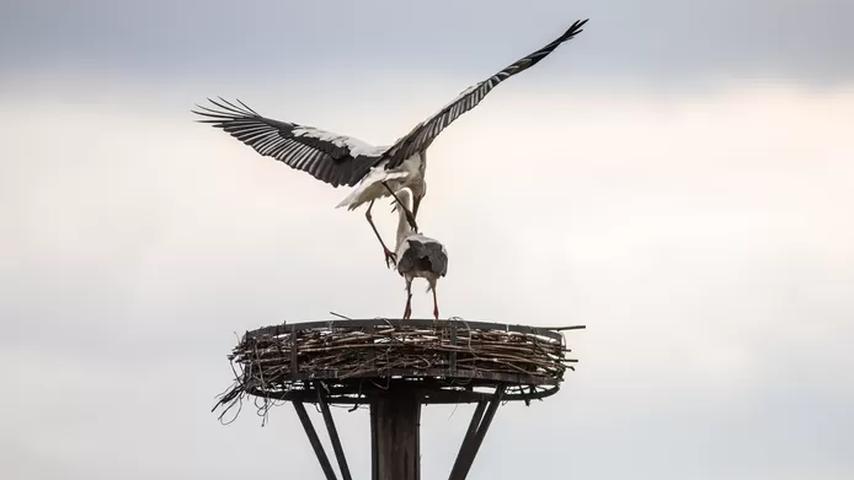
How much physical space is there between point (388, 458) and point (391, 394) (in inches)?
24.1

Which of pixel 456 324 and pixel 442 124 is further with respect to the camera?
pixel 442 124

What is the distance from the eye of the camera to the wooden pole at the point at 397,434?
1778 cm

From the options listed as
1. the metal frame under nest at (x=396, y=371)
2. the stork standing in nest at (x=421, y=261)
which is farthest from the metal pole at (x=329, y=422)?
the stork standing in nest at (x=421, y=261)

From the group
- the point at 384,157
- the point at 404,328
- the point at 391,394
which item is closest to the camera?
the point at 404,328

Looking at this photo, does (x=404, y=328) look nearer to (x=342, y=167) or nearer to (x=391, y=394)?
(x=391, y=394)

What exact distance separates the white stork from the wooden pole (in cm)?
196

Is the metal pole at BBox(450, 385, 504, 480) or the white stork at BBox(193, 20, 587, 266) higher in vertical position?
the white stork at BBox(193, 20, 587, 266)

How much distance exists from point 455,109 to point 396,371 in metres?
2.82

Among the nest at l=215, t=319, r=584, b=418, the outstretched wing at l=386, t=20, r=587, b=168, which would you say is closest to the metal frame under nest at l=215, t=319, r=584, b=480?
the nest at l=215, t=319, r=584, b=418

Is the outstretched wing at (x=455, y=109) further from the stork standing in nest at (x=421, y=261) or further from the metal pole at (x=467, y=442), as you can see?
the metal pole at (x=467, y=442)

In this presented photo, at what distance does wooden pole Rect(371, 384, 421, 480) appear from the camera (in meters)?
17.8

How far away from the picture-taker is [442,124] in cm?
1819

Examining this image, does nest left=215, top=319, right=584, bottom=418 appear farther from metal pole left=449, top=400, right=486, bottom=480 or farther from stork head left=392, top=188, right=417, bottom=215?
stork head left=392, top=188, right=417, bottom=215

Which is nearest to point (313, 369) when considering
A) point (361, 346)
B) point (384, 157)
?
point (361, 346)
